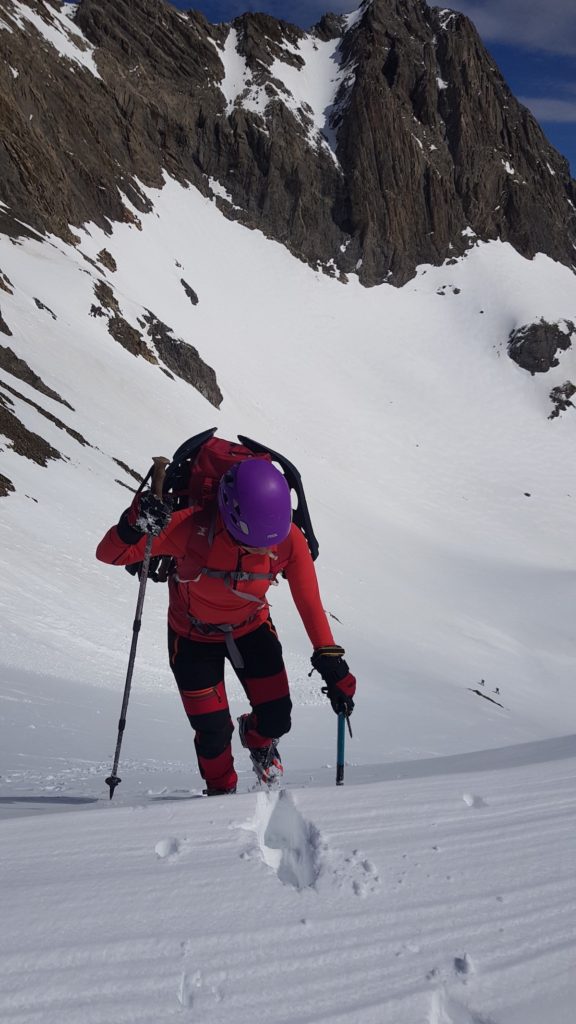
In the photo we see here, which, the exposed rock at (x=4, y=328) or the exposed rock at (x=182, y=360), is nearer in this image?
the exposed rock at (x=4, y=328)

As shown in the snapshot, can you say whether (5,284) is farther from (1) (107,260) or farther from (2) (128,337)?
(1) (107,260)

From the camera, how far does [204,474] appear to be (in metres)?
3.99

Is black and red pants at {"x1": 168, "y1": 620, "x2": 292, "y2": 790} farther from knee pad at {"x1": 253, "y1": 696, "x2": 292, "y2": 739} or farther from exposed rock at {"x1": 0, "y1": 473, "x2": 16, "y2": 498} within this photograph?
exposed rock at {"x1": 0, "y1": 473, "x2": 16, "y2": 498}

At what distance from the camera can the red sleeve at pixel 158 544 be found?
151 inches

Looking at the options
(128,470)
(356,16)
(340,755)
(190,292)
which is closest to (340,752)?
(340,755)

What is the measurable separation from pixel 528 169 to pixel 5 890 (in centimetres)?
9485

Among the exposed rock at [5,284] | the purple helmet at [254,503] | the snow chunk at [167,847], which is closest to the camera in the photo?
the snow chunk at [167,847]

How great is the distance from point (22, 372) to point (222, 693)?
19.6 meters

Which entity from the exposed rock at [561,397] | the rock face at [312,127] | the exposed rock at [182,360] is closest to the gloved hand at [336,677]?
the exposed rock at [182,360]

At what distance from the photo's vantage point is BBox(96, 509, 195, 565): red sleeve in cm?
382

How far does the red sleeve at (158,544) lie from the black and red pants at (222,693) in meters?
0.64

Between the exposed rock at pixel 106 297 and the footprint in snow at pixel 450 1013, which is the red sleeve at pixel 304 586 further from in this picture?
the exposed rock at pixel 106 297

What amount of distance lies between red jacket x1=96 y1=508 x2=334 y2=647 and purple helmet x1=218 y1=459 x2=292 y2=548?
0.86 feet

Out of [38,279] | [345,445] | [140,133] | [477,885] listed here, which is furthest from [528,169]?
[477,885]
